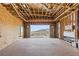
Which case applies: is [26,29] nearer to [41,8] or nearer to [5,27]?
[41,8]

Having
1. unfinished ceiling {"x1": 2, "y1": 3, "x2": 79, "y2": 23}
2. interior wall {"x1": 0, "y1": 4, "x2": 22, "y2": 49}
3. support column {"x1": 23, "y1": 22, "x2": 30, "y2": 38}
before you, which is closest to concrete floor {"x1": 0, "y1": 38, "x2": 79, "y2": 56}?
interior wall {"x1": 0, "y1": 4, "x2": 22, "y2": 49}

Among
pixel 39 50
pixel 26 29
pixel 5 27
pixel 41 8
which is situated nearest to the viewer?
pixel 39 50

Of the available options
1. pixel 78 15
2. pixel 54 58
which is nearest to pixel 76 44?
pixel 78 15

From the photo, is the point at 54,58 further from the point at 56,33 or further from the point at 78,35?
the point at 56,33

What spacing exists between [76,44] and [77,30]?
38.9 inches

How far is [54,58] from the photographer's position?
Result: 10.1ft

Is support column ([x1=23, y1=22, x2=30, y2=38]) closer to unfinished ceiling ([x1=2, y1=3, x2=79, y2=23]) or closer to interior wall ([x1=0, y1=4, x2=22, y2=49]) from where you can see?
unfinished ceiling ([x1=2, y1=3, x2=79, y2=23])

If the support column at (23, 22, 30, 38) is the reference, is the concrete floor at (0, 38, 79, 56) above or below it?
below

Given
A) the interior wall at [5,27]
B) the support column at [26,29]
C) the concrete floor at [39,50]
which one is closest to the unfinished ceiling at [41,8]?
the interior wall at [5,27]

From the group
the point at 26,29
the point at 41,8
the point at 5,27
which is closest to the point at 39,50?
the point at 5,27

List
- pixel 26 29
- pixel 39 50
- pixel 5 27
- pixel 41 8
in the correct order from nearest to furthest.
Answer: pixel 39 50, pixel 5 27, pixel 41 8, pixel 26 29

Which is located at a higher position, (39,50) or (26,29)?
(26,29)

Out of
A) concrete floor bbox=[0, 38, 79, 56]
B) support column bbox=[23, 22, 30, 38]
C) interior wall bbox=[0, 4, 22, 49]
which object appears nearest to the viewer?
concrete floor bbox=[0, 38, 79, 56]

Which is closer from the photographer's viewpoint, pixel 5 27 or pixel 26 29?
pixel 5 27
